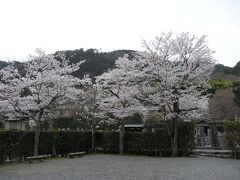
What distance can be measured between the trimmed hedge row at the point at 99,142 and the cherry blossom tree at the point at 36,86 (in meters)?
0.82

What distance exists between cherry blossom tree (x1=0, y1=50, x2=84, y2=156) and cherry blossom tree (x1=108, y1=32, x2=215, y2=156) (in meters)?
4.11

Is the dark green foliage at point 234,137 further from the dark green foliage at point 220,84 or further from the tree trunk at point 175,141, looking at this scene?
the dark green foliage at point 220,84

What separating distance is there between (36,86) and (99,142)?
246 inches

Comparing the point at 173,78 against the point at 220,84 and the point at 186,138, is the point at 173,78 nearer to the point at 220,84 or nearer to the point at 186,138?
the point at 186,138

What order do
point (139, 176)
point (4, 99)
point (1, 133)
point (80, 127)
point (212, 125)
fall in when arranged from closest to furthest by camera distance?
point (139, 176), point (1, 133), point (4, 99), point (212, 125), point (80, 127)

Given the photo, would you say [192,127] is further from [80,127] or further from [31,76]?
[80,127]

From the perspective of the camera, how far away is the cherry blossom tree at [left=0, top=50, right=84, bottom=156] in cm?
1577

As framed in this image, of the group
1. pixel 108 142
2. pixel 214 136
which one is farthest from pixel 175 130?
pixel 214 136

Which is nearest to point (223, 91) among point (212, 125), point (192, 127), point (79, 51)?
point (212, 125)

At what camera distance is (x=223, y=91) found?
2973cm

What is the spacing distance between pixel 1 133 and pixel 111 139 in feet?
23.7

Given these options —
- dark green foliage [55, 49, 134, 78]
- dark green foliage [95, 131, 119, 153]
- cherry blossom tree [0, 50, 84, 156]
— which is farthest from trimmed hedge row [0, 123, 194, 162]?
dark green foliage [55, 49, 134, 78]

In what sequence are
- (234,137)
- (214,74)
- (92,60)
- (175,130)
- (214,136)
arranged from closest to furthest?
(234,137), (175,130), (214,136), (92,60), (214,74)

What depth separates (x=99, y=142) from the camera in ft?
66.3
